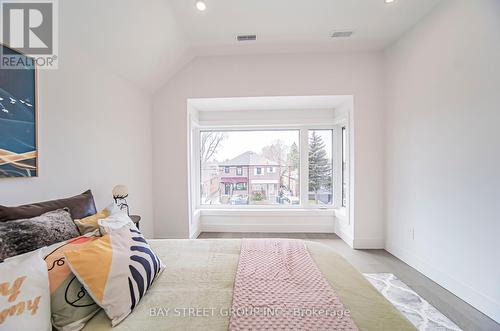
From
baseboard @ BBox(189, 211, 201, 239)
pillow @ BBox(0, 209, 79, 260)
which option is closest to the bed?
pillow @ BBox(0, 209, 79, 260)

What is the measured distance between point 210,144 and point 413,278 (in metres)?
3.44

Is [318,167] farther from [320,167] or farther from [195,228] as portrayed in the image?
[195,228]

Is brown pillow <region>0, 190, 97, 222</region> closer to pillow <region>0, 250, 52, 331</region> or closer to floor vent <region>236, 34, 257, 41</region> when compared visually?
pillow <region>0, 250, 52, 331</region>

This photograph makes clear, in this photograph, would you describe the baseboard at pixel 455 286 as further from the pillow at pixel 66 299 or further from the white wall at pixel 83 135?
the white wall at pixel 83 135

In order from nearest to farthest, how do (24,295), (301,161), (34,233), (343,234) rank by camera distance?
(24,295)
(34,233)
(343,234)
(301,161)

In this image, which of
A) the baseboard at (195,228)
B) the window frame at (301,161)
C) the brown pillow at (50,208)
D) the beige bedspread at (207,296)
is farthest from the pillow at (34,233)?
the window frame at (301,161)

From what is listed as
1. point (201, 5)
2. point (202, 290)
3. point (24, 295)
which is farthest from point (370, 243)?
point (201, 5)

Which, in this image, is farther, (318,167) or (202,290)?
(318,167)

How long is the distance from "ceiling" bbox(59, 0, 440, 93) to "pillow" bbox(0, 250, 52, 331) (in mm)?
1735

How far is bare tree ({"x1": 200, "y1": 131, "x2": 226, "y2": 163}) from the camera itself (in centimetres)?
411

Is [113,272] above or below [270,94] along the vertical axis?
below

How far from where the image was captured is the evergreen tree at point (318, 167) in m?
4.00

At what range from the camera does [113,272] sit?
942 millimetres

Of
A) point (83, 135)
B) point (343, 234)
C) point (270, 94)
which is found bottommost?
point (343, 234)
